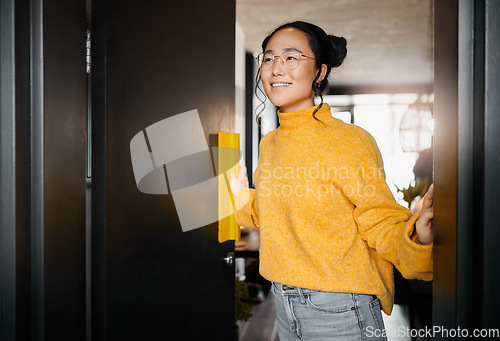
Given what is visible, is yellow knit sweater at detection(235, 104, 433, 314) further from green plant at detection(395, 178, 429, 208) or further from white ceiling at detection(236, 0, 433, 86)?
green plant at detection(395, 178, 429, 208)

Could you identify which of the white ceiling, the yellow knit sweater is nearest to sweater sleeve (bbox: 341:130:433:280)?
the yellow knit sweater

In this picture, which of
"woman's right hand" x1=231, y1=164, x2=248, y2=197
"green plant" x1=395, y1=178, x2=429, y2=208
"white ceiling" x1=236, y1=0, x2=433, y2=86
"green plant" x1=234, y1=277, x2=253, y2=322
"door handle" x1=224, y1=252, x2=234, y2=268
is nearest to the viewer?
"woman's right hand" x1=231, y1=164, x2=248, y2=197

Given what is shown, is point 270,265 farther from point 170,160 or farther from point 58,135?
point 58,135

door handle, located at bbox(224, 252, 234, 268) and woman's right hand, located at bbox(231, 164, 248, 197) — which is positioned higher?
woman's right hand, located at bbox(231, 164, 248, 197)

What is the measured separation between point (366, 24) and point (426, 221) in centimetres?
351

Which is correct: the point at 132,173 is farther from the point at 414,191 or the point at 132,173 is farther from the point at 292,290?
the point at 414,191

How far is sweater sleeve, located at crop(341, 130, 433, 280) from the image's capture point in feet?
2.79

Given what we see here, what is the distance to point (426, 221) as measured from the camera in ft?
2.61

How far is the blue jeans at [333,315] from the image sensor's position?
101 cm

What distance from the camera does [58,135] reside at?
2.68 ft

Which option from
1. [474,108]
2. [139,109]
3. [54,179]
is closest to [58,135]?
[54,179]

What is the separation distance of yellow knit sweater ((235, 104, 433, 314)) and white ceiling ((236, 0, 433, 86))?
6.12 feet

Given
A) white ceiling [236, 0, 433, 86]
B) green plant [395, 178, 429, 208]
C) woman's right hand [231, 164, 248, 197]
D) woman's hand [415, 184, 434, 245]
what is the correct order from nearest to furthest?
woman's hand [415, 184, 434, 245], woman's right hand [231, 164, 248, 197], green plant [395, 178, 429, 208], white ceiling [236, 0, 433, 86]

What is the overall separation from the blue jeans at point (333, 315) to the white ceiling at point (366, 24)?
2.06m
